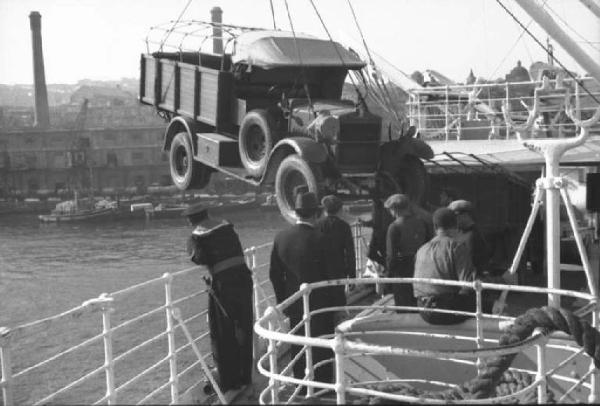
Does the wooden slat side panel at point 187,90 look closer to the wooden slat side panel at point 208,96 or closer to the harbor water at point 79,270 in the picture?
the wooden slat side panel at point 208,96

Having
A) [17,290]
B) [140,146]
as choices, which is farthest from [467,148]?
[140,146]

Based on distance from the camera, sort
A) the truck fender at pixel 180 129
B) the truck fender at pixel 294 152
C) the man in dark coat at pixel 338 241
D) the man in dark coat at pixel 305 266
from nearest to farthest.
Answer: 1. the man in dark coat at pixel 305 266
2. the man in dark coat at pixel 338 241
3. the truck fender at pixel 294 152
4. the truck fender at pixel 180 129

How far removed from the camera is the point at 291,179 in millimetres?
10578

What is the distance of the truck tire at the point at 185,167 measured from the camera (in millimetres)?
12805

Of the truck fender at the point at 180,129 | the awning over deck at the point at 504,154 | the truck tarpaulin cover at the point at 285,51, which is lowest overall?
the awning over deck at the point at 504,154

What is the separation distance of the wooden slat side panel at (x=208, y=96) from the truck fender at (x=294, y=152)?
1.48 m

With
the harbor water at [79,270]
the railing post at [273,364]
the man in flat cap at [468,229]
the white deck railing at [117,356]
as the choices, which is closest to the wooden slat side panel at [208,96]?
the white deck railing at [117,356]

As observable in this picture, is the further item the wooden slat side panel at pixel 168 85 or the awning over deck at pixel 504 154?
the wooden slat side panel at pixel 168 85

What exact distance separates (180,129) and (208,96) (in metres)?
1.38

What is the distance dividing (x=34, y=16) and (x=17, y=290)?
66.5 m

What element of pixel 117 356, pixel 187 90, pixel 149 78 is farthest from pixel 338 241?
pixel 117 356

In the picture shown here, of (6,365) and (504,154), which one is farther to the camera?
(504,154)

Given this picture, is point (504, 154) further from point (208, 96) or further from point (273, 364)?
point (273, 364)

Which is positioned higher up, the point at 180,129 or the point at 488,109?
the point at 488,109
